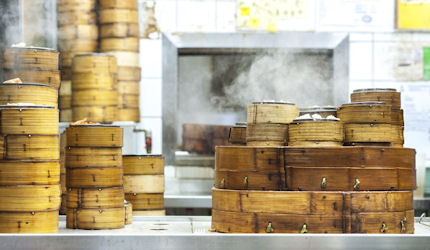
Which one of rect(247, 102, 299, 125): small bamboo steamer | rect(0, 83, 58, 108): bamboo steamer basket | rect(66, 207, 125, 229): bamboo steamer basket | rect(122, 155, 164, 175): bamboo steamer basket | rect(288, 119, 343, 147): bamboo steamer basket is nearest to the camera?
rect(288, 119, 343, 147): bamboo steamer basket

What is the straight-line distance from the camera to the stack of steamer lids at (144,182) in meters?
6.27

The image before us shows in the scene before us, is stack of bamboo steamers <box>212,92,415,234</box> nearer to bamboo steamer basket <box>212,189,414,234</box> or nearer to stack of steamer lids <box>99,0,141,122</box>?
bamboo steamer basket <box>212,189,414,234</box>

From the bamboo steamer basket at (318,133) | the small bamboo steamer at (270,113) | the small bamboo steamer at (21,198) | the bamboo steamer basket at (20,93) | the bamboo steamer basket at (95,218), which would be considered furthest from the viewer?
the bamboo steamer basket at (20,93)

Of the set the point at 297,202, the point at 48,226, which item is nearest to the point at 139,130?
the point at 48,226

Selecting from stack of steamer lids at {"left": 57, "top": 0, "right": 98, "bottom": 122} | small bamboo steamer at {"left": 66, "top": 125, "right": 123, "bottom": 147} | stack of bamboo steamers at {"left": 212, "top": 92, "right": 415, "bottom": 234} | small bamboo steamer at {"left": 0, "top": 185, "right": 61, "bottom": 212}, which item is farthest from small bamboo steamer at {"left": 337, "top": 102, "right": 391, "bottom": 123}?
stack of steamer lids at {"left": 57, "top": 0, "right": 98, "bottom": 122}

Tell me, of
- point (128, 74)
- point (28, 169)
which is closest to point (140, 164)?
point (28, 169)

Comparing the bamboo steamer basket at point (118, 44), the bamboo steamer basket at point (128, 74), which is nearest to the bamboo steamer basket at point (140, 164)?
the bamboo steamer basket at point (128, 74)

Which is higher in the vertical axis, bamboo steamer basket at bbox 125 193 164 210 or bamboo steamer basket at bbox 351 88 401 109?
bamboo steamer basket at bbox 351 88 401 109

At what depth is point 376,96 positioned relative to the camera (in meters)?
5.13

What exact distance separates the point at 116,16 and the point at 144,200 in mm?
2644

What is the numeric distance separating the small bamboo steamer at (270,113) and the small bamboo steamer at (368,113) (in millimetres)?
456

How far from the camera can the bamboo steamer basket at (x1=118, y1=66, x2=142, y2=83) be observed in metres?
7.95

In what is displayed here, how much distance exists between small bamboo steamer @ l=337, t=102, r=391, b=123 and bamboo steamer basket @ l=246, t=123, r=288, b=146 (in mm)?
490

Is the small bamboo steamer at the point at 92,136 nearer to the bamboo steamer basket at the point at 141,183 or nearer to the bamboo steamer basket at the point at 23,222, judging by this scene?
the bamboo steamer basket at the point at 23,222
